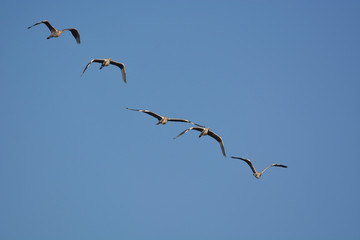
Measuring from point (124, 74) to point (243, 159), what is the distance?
17629mm

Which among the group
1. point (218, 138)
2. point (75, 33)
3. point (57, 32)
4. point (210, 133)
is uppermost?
point (75, 33)

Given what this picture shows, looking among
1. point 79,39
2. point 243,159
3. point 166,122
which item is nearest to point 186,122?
point 166,122

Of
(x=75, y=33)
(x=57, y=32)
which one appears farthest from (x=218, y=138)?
(x=57, y=32)

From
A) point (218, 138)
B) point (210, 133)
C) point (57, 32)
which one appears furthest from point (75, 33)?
point (218, 138)

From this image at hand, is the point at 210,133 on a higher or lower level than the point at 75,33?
lower

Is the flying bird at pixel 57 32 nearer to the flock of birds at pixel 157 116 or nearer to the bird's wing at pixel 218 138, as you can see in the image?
the flock of birds at pixel 157 116

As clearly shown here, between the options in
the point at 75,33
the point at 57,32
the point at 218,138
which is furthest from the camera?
the point at 75,33

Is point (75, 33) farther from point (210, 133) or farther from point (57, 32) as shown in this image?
point (210, 133)

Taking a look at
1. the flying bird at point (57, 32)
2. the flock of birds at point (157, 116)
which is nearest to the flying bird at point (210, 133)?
the flock of birds at point (157, 116)

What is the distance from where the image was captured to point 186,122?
69.6 metres

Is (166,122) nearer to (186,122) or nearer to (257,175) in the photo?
(186,122)

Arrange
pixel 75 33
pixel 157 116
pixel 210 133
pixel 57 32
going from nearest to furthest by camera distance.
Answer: pixel 157 116, pixel 210 133, pixel 57 32, pixel 75 33

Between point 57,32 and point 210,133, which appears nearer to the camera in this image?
point 210,133

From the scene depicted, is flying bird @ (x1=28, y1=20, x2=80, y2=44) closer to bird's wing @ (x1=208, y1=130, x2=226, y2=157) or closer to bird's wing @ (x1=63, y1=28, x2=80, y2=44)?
bird's wing @ (x1=63, y1=28, x2=80, y2=44)
